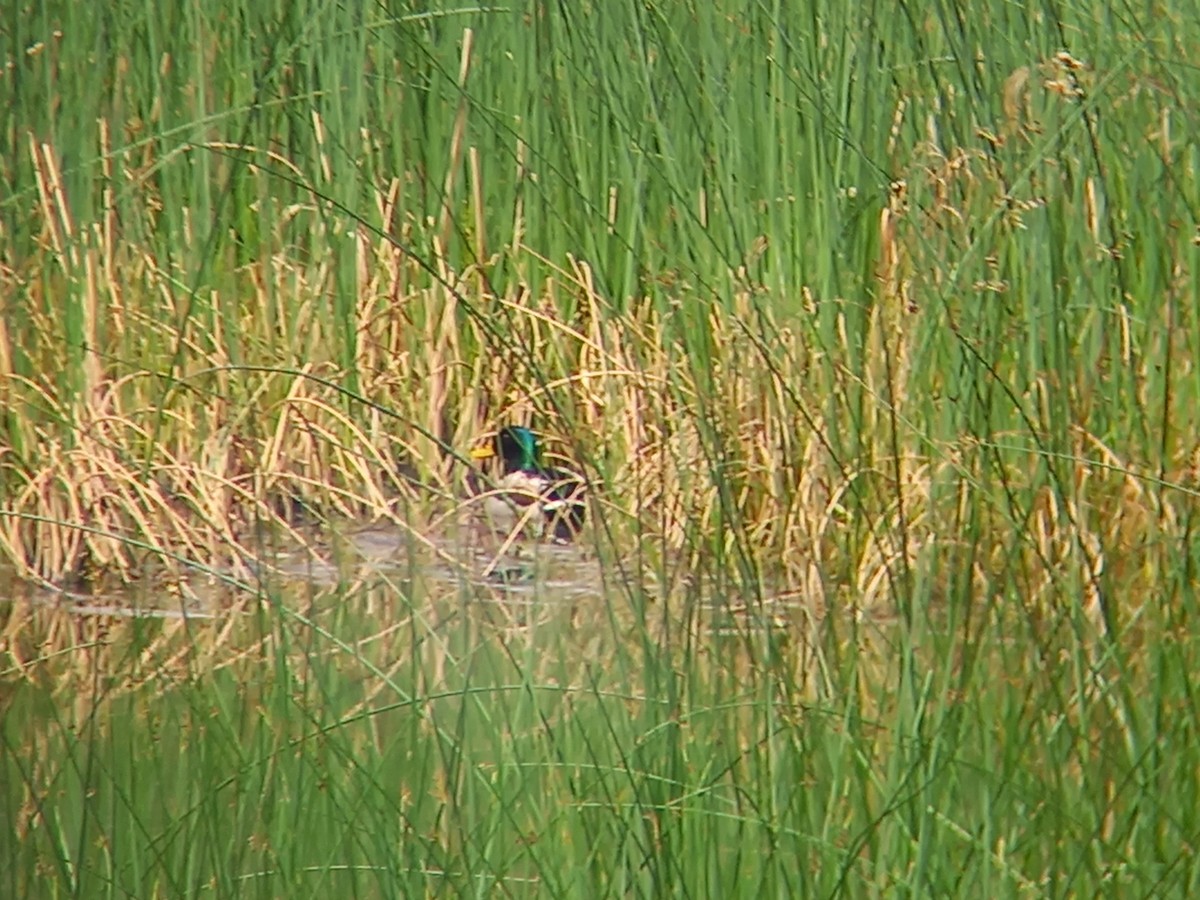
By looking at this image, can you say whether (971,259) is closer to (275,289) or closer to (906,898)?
(906,898)

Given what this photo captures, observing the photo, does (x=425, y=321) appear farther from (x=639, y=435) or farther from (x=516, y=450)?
(x=639, y=435)

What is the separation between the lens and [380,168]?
3.94 metres

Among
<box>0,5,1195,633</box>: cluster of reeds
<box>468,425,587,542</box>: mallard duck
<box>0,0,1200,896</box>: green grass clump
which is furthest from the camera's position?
<box>468,425,587,542</box>: mallard duck

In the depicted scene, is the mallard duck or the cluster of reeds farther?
the mallard duck

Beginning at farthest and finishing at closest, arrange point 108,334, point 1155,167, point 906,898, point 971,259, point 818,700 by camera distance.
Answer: point 108,334 → point 1155,167 → point 971,259 → point 818,700 → point 906,898

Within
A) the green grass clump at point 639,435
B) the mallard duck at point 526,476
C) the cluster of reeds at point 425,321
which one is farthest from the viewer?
the mallard duck at point 526,476

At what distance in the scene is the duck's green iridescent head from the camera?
372 centimetres

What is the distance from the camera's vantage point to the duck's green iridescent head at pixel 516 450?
3723 mm

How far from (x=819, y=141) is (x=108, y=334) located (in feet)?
4.31

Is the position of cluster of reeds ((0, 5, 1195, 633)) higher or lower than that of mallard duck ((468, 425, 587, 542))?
higher

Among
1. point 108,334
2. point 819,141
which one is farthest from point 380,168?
point 819,141

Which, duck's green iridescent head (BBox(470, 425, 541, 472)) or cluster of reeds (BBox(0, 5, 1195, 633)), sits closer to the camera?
cluster of reeds (BBox(0, 5, 1195, 633))

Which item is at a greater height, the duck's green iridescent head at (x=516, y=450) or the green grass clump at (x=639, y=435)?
the green grass clump at (x=639, y=435)

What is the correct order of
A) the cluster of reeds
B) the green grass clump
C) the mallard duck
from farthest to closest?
the mallard duck
the cluster of reeds
the green grass clump
